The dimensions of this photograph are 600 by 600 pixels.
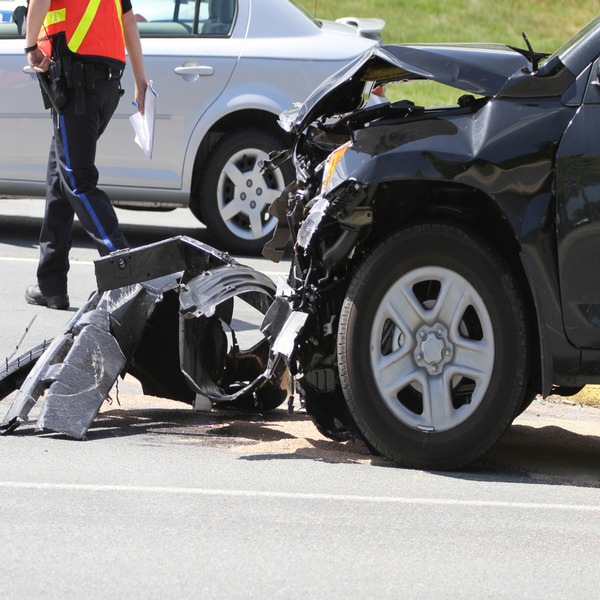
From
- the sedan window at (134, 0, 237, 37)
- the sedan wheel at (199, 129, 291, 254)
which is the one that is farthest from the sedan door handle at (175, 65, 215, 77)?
the sedan wheel at (199, 129, 291, 254)

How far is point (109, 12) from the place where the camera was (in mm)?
7145

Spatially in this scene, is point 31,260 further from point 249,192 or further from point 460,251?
point 460,251

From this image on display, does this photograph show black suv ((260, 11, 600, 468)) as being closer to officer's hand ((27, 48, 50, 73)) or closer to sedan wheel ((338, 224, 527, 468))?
sedan wheel ((338, 224, 527, 468))

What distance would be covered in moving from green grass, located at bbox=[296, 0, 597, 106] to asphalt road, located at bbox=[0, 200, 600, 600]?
24670mm

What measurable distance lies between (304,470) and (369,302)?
69cm

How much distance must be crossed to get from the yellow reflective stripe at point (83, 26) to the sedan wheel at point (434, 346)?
10.1 ft

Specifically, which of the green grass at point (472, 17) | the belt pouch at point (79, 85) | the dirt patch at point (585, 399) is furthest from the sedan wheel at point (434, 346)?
the green grass at point (472, 17)

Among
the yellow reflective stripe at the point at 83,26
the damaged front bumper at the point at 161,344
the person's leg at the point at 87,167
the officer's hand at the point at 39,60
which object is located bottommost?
the damaged front bumper at the point at 161,344

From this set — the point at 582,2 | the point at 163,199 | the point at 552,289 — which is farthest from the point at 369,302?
the point at 582,2

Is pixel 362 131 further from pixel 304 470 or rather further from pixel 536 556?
pixel 536 556

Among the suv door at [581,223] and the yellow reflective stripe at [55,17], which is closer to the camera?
the suv door at [581,223]

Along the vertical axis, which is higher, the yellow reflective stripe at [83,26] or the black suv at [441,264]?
the yellow reflective stripe at [83,26]

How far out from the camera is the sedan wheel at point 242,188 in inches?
381

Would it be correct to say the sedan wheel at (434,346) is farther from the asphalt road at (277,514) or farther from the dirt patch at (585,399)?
the dirt patch at (585,399)
